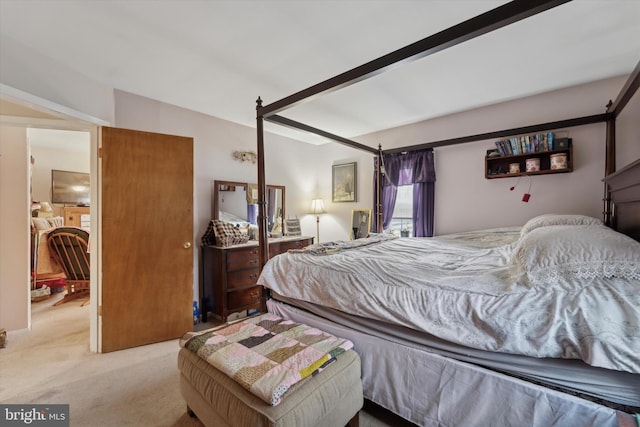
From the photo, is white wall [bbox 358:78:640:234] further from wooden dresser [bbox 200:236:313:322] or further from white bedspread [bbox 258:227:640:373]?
wooden dresser [bbox 200:236:313:322]

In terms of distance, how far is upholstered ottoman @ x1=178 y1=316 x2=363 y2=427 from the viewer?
1.06m

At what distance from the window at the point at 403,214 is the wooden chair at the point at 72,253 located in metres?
4.34

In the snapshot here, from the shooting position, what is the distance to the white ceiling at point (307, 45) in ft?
5.47

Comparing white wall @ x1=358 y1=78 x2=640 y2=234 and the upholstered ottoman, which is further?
white wall @ x1=358 y1=78 x2=640 y2=234

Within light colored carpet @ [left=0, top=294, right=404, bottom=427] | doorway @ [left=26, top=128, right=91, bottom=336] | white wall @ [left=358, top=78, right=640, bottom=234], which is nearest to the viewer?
light colored carpet @ [left=0, top=294, right=404, bottom=427]

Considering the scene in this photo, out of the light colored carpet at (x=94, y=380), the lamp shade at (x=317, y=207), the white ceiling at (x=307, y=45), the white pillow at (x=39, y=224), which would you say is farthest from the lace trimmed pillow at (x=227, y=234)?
the white pillow at (x=39, y=224)

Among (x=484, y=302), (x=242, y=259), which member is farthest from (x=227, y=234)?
(x=484, y=302)

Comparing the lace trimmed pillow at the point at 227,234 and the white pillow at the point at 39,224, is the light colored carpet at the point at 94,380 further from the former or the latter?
the white pillow at the point at 39,224

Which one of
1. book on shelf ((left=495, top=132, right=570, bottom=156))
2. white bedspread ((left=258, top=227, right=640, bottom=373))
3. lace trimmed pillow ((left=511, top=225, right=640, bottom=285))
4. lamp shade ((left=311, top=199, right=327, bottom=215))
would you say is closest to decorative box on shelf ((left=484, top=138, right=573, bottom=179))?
book on shelf ((left=495, top=132, right=570, bottom=156))

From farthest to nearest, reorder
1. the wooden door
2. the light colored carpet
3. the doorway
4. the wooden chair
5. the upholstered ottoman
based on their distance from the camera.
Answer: the doorway, the wooden chair, the wooden door, the light colored carpet, the upholstered ottoman

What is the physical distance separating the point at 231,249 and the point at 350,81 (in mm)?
2243

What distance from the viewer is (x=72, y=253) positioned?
365 cm

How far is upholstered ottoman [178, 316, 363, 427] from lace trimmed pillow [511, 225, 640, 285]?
988mm

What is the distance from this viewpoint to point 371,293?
1.51m
